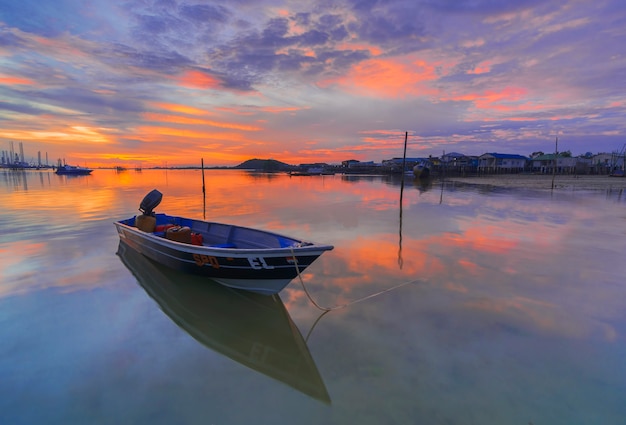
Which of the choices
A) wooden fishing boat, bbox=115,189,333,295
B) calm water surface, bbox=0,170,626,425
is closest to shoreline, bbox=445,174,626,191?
calm water surface, bbox=0,170,626,425

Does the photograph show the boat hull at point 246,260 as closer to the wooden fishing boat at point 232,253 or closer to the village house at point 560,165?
the wooden fishing boat at point 232,253

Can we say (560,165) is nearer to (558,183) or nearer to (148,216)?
(558,183)

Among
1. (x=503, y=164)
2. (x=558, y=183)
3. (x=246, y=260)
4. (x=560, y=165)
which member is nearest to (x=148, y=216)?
(x=246, y=260)

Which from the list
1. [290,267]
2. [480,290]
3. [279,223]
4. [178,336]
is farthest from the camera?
[279,223]

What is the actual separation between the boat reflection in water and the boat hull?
391 millimetres

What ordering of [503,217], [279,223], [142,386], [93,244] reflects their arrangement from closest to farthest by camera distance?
1. [142,386]
2. [93,244]
3. [279,223]
4. [503,217]

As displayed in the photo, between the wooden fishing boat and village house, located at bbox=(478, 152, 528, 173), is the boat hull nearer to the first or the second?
the wooden fishing boat

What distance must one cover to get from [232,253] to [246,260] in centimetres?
36

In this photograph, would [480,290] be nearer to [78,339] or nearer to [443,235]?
[443,235]

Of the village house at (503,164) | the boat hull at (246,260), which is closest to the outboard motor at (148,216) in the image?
the boat hull at (246,260)

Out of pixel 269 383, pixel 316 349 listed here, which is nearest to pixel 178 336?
pixel 269 383

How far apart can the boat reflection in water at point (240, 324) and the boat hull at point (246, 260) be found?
0.39m

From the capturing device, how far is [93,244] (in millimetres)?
11672

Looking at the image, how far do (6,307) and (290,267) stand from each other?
6.30 metres
